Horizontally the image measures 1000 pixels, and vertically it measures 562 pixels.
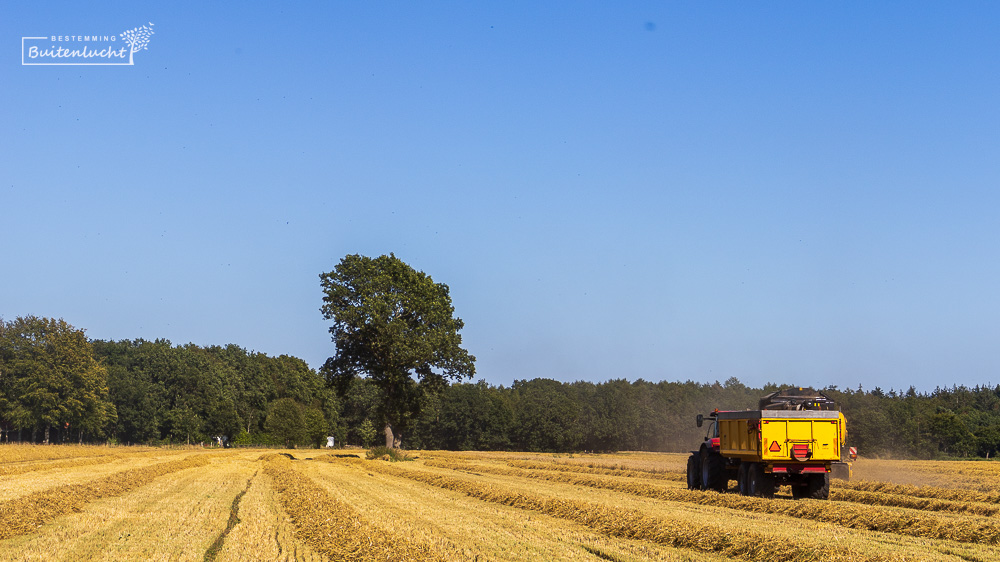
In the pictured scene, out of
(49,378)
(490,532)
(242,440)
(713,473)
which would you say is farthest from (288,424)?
(490,532)

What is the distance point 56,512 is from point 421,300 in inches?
1573

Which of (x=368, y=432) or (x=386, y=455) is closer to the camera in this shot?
(x=386, y=455)

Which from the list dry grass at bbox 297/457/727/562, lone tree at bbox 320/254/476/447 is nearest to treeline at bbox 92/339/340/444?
lone tree at bbox 320/254/476/447

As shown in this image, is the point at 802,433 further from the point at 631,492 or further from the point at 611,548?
the point at 611,548

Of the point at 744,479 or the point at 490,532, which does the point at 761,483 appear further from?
the point at 490,532

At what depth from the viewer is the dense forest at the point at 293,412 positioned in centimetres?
10650

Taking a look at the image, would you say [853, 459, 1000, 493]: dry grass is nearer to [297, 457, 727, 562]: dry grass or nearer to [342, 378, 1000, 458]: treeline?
[297, 457, 727, 562]: dry grass

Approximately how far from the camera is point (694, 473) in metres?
29.7

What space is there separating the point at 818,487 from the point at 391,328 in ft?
114

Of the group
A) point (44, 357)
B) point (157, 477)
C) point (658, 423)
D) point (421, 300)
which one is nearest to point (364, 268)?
point (421, 300)

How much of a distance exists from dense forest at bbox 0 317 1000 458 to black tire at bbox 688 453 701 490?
64.7 meters

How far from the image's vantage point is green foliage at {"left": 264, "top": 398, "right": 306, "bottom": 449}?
375ft

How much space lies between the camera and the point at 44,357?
106m

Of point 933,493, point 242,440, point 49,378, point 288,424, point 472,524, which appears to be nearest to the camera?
point 472,524
